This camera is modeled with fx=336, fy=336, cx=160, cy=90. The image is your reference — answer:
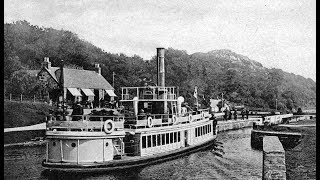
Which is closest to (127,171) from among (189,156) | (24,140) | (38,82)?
(189,156)

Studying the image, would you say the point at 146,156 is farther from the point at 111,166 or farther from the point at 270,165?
the point at 270,165

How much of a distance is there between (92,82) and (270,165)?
52.9ft

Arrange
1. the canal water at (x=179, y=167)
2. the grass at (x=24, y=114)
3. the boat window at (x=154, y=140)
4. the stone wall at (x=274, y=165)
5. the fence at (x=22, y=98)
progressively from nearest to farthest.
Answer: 1. the stone wall at (x=274, y=165)
2. the canal water at (x=179, y=167)
3. the boat window at (x=154, y=140)
4. the fence at (x=22, y=98)
5. the grass at (x=24, y=114)

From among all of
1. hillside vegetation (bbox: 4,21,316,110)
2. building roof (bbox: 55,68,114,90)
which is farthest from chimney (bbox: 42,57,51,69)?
hillside vegetation (bbox: 4,21,316,110)

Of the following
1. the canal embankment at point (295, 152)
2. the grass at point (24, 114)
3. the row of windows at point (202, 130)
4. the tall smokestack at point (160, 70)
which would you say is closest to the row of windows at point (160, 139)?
the row of windows at point (202, 130)

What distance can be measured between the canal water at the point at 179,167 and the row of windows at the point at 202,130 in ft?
3.57

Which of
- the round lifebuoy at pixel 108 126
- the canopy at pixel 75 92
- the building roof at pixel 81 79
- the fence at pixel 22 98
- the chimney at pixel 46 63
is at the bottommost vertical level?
the round lifebuoy at pixel 108 126

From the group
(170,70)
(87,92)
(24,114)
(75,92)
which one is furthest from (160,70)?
(170,70)

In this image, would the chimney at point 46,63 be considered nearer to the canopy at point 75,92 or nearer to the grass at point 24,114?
the canopy at point 75,92

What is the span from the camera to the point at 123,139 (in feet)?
A: 47.8

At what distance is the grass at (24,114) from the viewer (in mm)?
16967

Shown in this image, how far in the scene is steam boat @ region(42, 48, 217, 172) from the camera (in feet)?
40.0

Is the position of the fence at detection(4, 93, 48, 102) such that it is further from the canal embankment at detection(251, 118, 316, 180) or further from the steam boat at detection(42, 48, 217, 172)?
the canal embankment at detection(251, 118, 316, 180)

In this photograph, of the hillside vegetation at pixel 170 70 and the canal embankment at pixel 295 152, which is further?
the hillside vegetation at pixel 170 70
